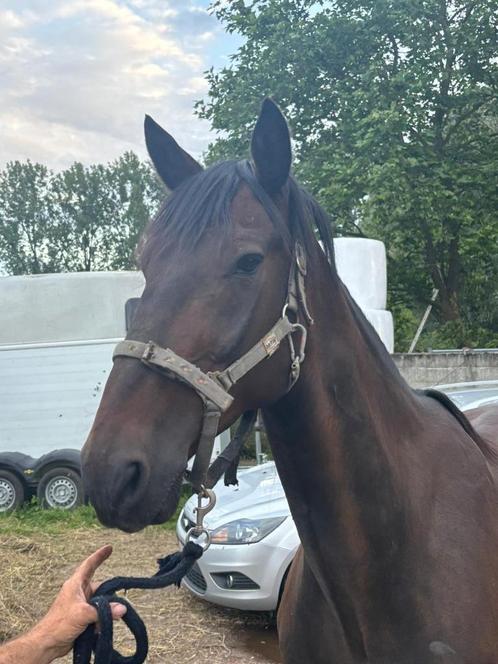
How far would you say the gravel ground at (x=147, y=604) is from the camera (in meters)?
4.41

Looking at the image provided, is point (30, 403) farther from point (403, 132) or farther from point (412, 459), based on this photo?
point (403, 132)

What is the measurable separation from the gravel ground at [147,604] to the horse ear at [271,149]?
3.61 meters

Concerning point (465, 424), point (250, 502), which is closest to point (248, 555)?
point (250, 502)

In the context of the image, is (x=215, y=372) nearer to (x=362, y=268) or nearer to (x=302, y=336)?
(x=302, y=336)

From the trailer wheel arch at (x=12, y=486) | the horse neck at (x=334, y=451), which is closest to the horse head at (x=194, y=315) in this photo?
the horse neck at (x=334, y=451)

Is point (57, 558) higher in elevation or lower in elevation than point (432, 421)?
lower

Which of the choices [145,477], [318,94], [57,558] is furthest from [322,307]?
[318,94]

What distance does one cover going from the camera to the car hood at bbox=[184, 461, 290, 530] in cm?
473

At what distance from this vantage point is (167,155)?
1.87 meters

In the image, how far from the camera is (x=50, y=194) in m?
34.0

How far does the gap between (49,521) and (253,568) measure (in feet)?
14.7

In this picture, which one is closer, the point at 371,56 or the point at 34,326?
the point at 34,326

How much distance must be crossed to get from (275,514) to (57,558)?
9.99ft

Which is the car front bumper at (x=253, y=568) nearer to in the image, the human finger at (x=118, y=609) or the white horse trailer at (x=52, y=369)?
the human finger at (x=118, y=609)
